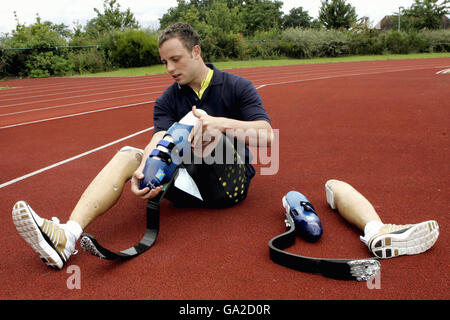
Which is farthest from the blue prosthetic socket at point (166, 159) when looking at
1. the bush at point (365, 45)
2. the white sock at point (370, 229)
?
the bush at point (365, 45)

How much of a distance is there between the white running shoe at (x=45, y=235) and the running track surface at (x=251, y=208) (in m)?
0.10

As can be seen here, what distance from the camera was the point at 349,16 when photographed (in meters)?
33.7

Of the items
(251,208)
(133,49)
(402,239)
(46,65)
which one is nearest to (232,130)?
(251,208)

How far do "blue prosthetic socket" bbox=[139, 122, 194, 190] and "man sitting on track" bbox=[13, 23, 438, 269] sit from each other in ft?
0.13

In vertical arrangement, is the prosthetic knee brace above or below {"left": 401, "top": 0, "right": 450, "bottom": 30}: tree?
below

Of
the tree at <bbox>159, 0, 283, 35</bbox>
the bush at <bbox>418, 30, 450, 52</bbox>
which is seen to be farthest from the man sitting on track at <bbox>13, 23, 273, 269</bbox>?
the tree at <bbox>159, 0, 283, 35</bbox>

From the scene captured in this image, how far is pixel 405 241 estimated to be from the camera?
195cm

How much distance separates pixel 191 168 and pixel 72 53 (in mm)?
21780

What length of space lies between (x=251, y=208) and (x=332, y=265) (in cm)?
106

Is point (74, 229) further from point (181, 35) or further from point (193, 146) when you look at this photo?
point (181, 35)

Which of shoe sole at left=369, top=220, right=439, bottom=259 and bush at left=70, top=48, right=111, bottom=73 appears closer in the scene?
shoe sole at left=369, top=220, right=439, bottom=259

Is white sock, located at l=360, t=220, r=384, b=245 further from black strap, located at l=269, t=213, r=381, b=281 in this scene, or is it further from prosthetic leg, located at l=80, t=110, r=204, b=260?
prosthetic leg, located at l=80, t=110, r=204, b=260

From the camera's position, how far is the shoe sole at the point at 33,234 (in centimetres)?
182

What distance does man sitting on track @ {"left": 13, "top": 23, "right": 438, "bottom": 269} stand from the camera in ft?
6.41
